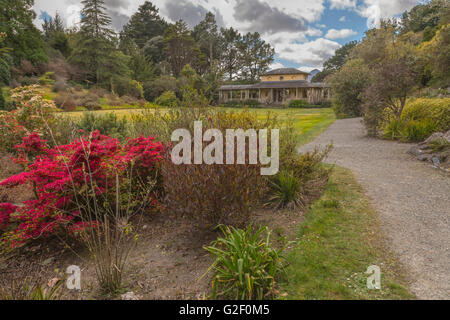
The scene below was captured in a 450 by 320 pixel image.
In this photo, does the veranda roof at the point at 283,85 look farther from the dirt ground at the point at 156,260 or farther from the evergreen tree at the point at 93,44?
the dirt ground at the point at 156,260

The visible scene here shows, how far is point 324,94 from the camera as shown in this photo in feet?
136

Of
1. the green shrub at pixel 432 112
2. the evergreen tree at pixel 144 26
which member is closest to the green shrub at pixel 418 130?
the green shrub at pixel 432 112

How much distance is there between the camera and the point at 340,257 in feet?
9.40

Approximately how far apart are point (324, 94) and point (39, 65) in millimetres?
39404

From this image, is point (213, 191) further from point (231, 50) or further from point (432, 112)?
point (231, 50)

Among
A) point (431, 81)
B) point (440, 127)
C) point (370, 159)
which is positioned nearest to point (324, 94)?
point (431, 81)

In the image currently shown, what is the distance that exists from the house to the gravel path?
33.4 m

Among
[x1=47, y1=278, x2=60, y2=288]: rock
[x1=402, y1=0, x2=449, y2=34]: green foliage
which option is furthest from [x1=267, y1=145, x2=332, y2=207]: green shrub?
[x1=402, y1=0, x2=449, y2=34]: green foliage

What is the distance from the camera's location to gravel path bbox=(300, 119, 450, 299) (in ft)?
8.51

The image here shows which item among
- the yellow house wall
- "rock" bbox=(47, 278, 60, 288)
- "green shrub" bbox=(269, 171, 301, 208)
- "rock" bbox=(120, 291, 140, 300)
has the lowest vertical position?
"rock" bbox=(47, 278, 60, 288)

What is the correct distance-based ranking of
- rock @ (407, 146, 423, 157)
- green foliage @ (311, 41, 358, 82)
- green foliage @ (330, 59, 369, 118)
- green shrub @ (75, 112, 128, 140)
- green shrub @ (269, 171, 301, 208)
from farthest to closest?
green foliage @ (311, 41, 358, 82), green foliage @ (330, 59, 369, 118), green shrub @ (75, 112, 128, 140), rock @ (407, 146, 423, 157), green shrub @ (269, 171, 301, 208)

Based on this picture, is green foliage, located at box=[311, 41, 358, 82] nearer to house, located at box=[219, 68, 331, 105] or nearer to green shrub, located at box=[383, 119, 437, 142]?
house, located at box=[219, 68, 331, 105]

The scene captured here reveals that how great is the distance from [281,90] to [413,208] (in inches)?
1609
